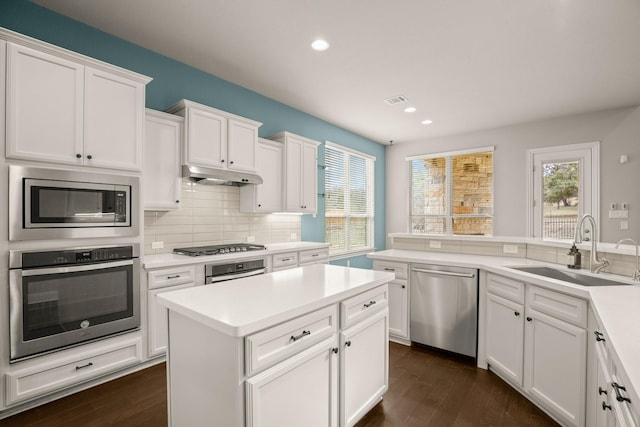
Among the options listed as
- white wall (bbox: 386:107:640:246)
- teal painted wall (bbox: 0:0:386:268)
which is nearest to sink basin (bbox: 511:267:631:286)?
white wall (bbox: 386:107:640:246)

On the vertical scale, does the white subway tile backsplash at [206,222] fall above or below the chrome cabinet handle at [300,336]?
above

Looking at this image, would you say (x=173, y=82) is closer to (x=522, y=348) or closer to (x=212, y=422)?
(x=212, y=422)

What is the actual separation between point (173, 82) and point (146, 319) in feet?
7.73

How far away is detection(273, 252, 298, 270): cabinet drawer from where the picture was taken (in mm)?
3684

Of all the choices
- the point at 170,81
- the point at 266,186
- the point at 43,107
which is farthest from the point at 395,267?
the point at 43,107

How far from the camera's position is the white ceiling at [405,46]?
2.51 m

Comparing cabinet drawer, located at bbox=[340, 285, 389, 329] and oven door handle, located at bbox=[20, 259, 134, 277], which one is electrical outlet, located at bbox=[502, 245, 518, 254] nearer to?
cabinet drawer, located at bbox=[340, 285, 389, 329]

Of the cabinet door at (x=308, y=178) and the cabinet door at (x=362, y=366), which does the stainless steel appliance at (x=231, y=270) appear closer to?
the cabinet door at (x=308, y=178)

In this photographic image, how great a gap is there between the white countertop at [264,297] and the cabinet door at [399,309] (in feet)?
4.22

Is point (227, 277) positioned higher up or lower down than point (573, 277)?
lower down

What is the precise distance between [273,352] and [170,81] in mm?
3101

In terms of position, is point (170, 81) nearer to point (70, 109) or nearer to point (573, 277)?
point (70, 109)

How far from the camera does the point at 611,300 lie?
1.62m

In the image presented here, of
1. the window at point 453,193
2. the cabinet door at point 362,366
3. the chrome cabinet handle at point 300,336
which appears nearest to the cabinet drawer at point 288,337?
the chrome cabinet handle at point 300,336
